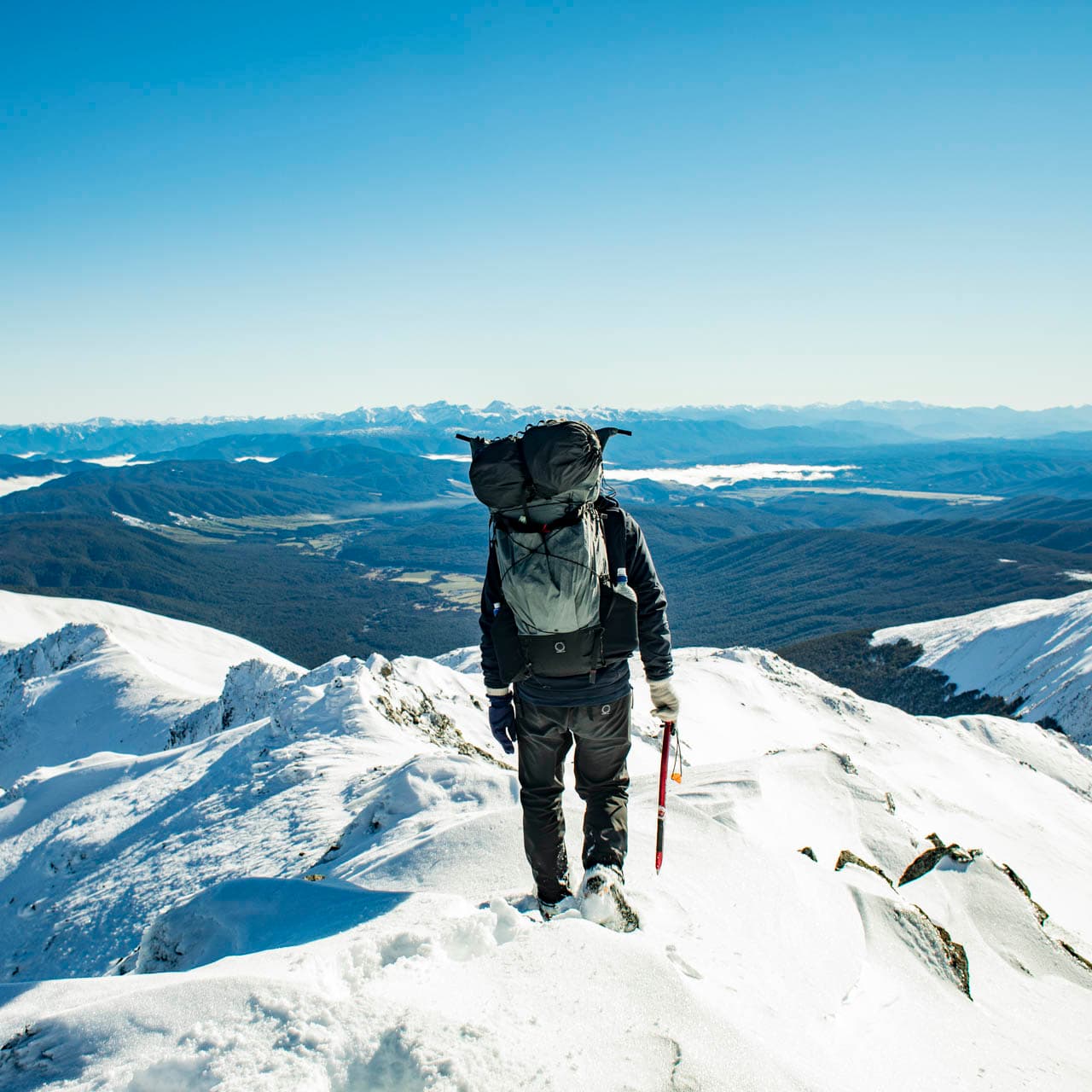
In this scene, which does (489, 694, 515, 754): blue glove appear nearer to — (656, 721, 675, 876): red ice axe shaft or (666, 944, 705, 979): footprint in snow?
(656, 721, 675, 876): red ice axe shaft

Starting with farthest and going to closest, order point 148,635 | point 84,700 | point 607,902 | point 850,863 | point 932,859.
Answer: point 148,635, point 84,700, point 932,859, point 850,863, point 607,902

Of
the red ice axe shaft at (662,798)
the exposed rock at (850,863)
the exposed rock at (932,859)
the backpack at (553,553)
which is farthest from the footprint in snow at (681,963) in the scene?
the exposed rock at (932,859)

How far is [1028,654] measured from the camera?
99438 millimetres

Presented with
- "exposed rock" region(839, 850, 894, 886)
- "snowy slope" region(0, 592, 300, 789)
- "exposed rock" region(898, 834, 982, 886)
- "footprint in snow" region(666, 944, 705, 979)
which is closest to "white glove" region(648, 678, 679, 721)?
"footprint in snow" region(666, 944, 705, 979)

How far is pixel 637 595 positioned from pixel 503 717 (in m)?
1.65

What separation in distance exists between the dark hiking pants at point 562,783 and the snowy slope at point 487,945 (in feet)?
1.52

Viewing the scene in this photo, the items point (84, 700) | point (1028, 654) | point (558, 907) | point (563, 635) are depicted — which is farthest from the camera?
point (1028, 654)

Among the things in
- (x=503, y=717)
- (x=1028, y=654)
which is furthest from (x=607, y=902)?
(x=1028, y=654)

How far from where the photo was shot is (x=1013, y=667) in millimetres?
98625

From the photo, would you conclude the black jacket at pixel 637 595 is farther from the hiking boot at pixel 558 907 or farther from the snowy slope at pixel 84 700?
the snowy slope at pixel 84 700

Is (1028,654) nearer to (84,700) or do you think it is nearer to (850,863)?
(850,863)

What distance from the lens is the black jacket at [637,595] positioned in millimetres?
5773

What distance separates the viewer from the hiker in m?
5.24

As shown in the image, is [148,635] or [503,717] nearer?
[503,717]
